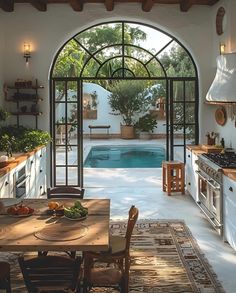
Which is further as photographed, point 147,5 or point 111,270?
point 147,5

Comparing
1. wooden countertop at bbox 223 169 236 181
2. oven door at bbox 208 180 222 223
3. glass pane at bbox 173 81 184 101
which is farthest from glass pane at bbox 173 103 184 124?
wooden countertop at bbox 223 169 236 181

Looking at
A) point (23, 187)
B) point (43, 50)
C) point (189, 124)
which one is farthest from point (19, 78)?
point (189, 124)

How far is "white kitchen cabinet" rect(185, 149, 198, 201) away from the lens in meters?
7.79

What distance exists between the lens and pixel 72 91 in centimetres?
937

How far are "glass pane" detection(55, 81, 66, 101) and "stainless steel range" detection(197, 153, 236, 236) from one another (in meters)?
3.37

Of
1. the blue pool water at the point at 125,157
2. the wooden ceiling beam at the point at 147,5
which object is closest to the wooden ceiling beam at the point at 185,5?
the wooden ceiling beam at the point at 147,5

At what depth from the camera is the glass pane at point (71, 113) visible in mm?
9234

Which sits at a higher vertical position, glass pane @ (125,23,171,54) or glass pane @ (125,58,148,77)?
glass pane @ (125,23,171,54)

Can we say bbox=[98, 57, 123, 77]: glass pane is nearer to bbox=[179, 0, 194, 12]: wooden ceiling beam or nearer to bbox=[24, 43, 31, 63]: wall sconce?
bbox=[24, 43, 31, 63]: wall sconce

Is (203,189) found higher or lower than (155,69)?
lower

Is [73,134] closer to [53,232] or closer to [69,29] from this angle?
[69,29]

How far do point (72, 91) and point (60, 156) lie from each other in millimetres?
1393

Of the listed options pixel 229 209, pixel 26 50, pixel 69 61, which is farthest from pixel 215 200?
pixel 69 61

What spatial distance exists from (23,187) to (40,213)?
2780 mm
